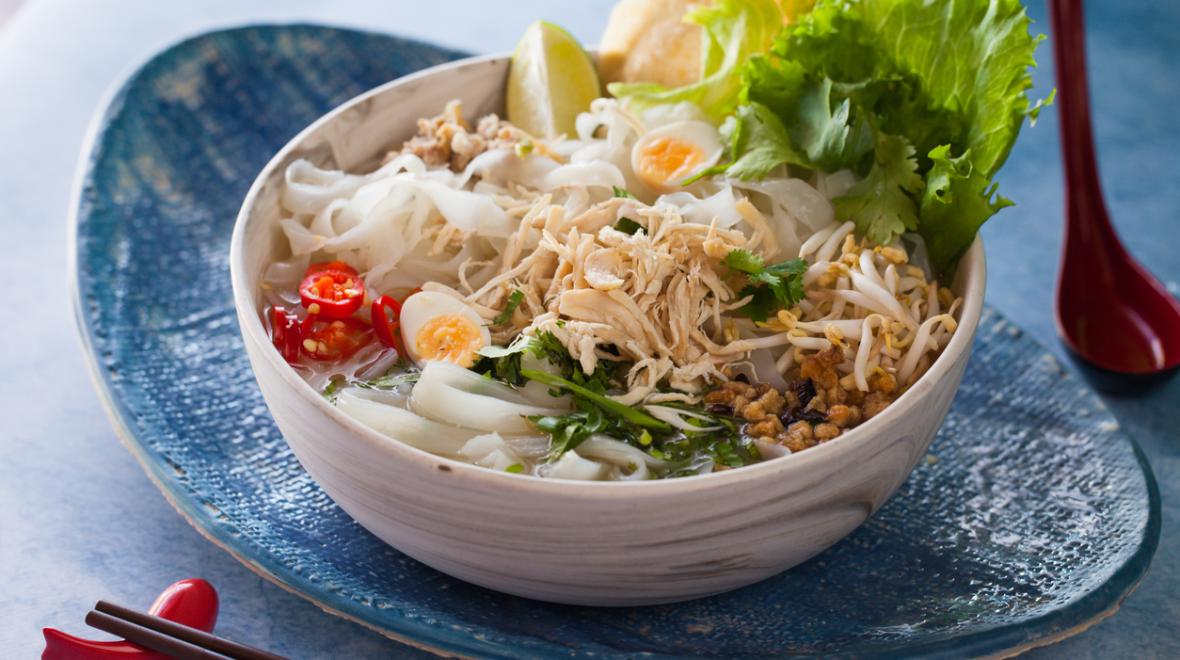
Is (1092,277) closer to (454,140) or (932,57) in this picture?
(932,57)

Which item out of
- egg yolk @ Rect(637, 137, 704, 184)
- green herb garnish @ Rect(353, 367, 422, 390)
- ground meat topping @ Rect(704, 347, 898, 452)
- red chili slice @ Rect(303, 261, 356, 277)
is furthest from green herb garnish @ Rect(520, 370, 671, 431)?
egg yolk @ Rect(637, 137, 704, 184)

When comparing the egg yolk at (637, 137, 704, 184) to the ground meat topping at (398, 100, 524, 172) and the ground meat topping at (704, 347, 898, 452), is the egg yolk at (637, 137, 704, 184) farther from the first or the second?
the ground meat topping at (704, 347, 898, 452)

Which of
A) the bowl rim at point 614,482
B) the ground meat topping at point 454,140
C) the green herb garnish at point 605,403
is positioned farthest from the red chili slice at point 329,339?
the ground meat topping at point 454,140

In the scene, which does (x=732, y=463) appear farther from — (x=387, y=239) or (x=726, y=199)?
(x=387, y=239)

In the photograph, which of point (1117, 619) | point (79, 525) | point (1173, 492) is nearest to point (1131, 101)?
point (1173, 492)

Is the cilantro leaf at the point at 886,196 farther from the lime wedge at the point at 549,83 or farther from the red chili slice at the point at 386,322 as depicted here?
the red chili slice at the point at 386,322

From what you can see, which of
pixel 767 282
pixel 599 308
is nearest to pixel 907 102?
pixel 767 282
